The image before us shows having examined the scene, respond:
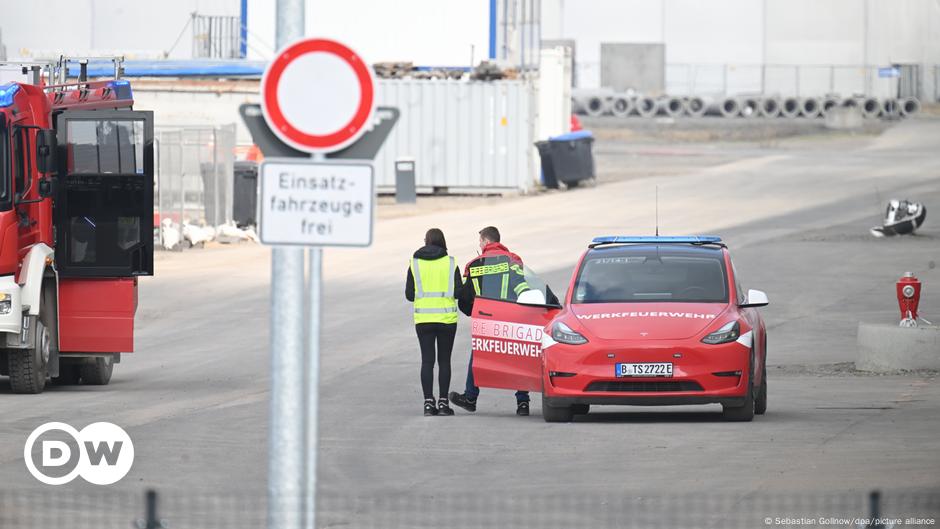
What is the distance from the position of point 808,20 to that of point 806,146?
20657 mm

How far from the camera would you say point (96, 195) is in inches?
673

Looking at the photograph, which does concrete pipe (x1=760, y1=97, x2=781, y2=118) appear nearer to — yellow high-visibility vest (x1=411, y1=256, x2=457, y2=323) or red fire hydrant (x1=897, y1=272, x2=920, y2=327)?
red fire hydrant (x1=897, y1=272, x2=920, y2=327)

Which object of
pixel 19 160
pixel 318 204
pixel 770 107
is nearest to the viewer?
pixel 318 204

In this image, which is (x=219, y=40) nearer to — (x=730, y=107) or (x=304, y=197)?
(x=730, y=107)

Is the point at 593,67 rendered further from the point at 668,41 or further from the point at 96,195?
the point at 96,195

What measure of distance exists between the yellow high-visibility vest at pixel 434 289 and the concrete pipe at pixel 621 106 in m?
61.8

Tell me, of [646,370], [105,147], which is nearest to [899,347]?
[646,370]

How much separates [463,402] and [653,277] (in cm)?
211

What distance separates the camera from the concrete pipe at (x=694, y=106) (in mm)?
75562

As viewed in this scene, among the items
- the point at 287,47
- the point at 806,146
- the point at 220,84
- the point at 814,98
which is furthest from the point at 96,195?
the point at 814,98

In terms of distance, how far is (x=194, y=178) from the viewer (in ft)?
116

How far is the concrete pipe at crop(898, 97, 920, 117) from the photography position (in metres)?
73.2

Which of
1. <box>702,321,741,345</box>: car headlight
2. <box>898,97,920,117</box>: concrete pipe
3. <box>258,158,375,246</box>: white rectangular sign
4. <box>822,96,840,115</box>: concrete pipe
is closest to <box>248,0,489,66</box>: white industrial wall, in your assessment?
<box>822,96,840,115</box>: concrete pipe

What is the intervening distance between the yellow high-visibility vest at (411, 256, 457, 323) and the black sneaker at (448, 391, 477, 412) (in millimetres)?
871
